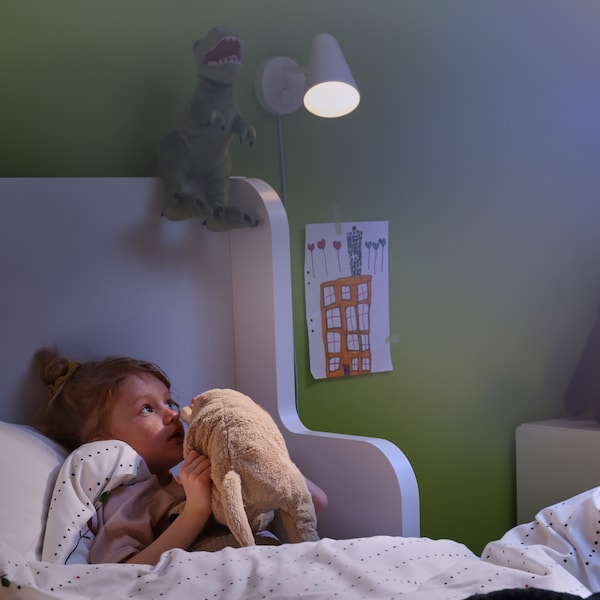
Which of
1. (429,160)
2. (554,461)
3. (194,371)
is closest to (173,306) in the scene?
(194,371)

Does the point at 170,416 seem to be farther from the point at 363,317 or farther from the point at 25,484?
the point at 363,317

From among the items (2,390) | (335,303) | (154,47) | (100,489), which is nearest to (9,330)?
(2,390)

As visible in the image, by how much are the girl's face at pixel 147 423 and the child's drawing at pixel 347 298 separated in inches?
23.8

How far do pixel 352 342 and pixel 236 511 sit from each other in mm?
909

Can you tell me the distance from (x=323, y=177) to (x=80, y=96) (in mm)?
578

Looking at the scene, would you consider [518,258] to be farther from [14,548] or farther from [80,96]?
[14,548]

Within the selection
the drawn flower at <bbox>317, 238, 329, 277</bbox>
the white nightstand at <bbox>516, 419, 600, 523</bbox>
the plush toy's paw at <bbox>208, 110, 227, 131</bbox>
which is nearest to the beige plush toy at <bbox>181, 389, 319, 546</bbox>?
the plush toy's paw at <bbox>208, 110, 227, 131</bbox>

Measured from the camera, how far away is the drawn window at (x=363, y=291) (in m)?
2.04

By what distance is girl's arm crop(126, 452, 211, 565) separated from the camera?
1207 millimetres

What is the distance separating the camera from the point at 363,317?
2.05 m

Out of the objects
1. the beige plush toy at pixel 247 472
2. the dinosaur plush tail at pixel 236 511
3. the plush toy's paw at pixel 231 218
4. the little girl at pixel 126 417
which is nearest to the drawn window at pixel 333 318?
the plush toy's paw at pixel 231 218

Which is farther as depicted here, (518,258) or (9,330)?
(518,258)

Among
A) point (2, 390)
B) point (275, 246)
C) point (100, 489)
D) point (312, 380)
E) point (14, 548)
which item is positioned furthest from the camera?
point (312, 380)

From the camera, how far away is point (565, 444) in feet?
6.93
